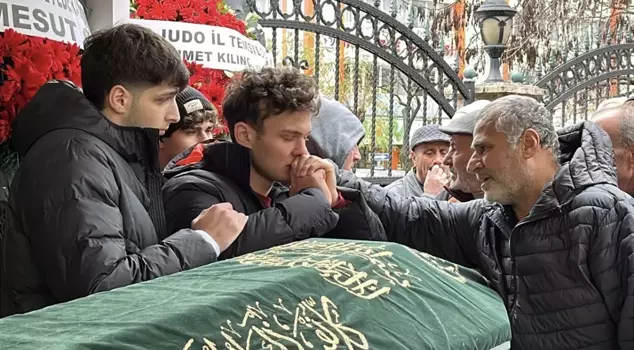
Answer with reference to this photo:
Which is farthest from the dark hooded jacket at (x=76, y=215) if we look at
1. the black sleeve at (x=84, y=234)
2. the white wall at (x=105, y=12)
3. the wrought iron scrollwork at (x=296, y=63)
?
the wrought iron scrollwork at (x=296, y=63)

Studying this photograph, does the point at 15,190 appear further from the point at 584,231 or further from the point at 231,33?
the point at 231,33

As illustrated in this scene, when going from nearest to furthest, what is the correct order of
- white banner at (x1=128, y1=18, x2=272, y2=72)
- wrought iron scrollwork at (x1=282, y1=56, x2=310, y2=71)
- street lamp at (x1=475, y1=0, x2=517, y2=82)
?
white banner at (x1=128, y1=18, x2=272, y2=72)
wrought iron scrollwork at (x1=282, y1=56, x2=310, y2=71)
street lamp at (x1=475, y1=0, x2=517, y2=82)

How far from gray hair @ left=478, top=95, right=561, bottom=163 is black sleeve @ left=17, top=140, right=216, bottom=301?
1572mm

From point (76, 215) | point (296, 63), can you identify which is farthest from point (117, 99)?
point (296, 63)

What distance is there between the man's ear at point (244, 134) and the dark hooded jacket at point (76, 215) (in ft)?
1.48

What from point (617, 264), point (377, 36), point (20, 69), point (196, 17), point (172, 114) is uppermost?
point (196, 17)

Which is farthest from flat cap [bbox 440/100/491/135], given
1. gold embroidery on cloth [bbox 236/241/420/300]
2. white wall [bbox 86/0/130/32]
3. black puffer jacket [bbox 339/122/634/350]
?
gold embroidery on cloth [bbox 236/241/420/300]

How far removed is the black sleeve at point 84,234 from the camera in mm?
1917

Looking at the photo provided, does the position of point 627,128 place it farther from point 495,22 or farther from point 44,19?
point 495,22

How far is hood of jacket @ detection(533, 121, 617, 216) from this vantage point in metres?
3.03

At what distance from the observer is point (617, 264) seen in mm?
2918

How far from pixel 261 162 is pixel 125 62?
2.01 ft

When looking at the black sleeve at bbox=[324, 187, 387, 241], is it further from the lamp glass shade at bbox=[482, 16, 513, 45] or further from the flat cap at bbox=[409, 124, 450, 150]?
the lamp glass shade at bbox=[482, 16, 513, 45]

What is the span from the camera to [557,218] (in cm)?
303
